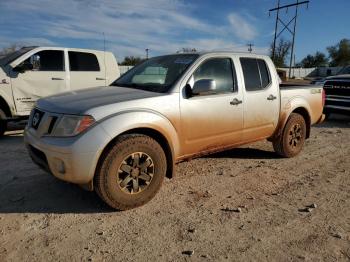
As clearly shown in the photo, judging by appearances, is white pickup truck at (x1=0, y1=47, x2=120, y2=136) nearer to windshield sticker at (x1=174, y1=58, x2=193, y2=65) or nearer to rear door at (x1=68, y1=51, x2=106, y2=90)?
rear door at (x1=68, y1=51, x2=106, y2=90)

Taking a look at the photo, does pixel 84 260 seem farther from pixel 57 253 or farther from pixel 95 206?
pixel 95 206

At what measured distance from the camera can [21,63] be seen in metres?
8.13

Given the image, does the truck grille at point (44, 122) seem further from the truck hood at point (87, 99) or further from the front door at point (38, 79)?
the front door at point (38, 79)

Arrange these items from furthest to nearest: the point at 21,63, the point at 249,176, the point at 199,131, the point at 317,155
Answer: the point at 21,63 < the point at 317,155 < the point at 249,176 < the point at 199,131

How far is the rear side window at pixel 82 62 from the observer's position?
357 inches

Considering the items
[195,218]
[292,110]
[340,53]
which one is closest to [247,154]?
[292,110]

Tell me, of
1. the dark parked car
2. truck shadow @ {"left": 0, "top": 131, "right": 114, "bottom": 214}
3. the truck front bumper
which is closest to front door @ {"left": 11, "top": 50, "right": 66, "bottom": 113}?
truck shadow @ {"left": 0, "top": 131, "right": 114, "bottom": 214}

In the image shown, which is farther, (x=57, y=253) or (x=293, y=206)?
(x=293, y=206)

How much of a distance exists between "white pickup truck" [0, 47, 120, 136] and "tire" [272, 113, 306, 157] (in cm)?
533

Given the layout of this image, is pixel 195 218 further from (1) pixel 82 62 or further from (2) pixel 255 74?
(1) pixel 82 62

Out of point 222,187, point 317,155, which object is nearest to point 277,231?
point 222,187

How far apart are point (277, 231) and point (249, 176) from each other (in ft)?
5.61

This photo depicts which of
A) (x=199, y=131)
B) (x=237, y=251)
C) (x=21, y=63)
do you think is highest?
(x=21, y=63)

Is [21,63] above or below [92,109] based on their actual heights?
above
